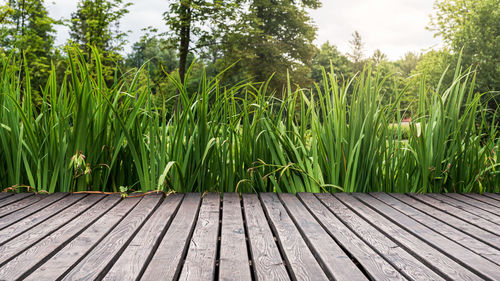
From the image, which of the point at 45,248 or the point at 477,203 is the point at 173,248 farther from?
the point at 477,203

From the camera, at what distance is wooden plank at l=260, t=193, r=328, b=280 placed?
1.05 metres

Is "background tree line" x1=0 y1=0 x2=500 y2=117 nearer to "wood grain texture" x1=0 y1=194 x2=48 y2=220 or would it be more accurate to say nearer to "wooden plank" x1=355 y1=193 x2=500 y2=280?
"wooden plank" x1=355 y1=193 x2=500 y2=280

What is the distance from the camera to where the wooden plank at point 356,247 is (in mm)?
1059

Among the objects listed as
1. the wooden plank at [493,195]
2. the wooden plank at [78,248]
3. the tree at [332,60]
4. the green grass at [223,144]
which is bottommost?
the wooden plank at [78,248]

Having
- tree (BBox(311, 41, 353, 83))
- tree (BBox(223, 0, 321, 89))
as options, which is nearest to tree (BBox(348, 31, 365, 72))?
tree (BBox(311, 41, 353, 83))

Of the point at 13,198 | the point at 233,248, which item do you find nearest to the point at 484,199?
the point at 233,248

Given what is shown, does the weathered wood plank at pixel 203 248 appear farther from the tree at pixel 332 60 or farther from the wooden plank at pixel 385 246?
the tree at pixel 332 60

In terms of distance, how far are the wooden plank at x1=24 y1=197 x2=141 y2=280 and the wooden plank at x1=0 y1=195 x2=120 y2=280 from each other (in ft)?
0.07

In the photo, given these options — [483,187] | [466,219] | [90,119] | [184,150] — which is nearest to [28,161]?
[90,119]

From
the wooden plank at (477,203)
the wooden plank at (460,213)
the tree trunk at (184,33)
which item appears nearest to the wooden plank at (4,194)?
the wooden plank at (460,213)

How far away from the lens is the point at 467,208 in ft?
6.30

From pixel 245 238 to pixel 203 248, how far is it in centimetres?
20

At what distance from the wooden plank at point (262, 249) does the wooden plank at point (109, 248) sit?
47 centimetres

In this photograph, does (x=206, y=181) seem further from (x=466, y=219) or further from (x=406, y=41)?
(x=406, y=41)
